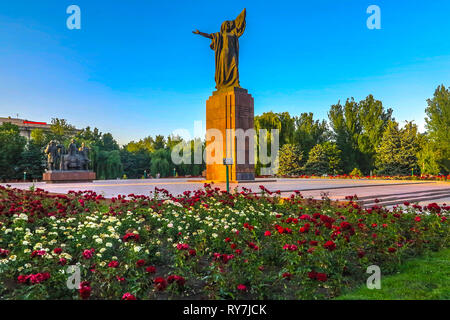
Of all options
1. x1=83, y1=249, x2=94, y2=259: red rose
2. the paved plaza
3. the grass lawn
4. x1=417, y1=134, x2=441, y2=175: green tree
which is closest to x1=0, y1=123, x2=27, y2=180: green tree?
the paved plaza

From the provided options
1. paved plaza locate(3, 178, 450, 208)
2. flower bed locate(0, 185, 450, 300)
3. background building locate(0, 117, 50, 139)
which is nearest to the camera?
flower bed locate(0, 185, 450, 300)

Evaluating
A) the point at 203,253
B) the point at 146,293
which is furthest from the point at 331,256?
the point at 146,293

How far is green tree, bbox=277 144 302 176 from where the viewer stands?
31703 millimetres

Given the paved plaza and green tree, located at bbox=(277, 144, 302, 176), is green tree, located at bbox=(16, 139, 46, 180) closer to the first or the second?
the paved plaza

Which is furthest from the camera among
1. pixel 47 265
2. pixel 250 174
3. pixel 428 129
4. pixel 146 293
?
pixel 428 129

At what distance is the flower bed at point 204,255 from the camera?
9.30 ft

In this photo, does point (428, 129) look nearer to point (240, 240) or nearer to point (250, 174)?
point (250, 174)

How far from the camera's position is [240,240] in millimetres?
3996

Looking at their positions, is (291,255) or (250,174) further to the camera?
(250,174)

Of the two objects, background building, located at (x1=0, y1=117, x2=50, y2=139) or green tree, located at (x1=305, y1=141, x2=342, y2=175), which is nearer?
green tree, located at (x1=305, y1=141, x2=342, y2=175)

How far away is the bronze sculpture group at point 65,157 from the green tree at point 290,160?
1925 cm

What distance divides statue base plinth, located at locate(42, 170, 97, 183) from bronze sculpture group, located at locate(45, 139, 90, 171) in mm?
429

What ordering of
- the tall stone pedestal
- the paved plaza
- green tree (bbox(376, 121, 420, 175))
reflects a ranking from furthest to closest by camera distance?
green tree (bbox(376, 121, 420, 175)), the tall stone pedestal, the paved plaza
